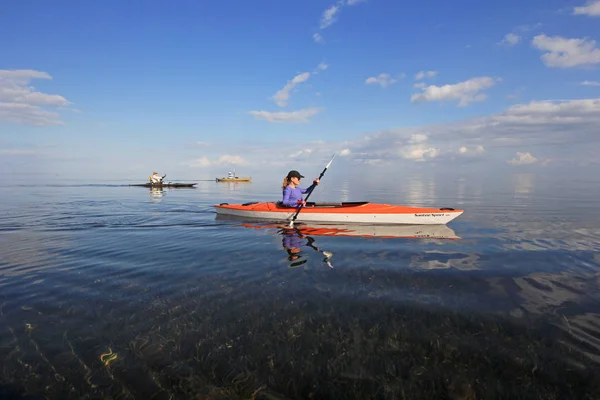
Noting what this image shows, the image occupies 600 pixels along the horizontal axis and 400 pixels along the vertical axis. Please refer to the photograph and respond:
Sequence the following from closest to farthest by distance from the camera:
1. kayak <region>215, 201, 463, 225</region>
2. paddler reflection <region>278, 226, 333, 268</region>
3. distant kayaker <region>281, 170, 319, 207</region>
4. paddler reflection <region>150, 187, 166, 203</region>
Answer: paddler reflection <region>278, 226, 333, 268</region> → kayak <region>215, 201, 463, 225</region> → distant kayaker <region>281, 170, 319, 207</region> → paddler reflection <region>150, 187, 166, 203</region>

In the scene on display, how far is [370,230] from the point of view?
1512cm

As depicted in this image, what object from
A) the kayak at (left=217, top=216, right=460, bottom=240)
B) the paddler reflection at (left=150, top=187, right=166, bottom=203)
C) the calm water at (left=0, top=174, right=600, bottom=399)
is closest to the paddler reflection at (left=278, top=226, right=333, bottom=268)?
the calm water at (left=0, top=174, right=600, bottom=399)

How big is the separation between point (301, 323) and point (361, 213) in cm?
1124

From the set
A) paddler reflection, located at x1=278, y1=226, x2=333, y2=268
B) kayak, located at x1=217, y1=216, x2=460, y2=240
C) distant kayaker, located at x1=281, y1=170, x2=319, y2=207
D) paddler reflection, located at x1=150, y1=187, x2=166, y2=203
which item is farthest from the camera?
paddler reflection, located at x1=150, y1=187, x2=166, y2=203

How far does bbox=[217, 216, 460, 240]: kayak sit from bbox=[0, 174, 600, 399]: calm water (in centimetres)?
249

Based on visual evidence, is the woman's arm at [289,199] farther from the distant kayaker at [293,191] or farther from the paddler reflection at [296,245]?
the paddler reflection at [296,245]

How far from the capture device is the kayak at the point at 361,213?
1596 centimetres

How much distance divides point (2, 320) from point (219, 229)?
10.2 meters

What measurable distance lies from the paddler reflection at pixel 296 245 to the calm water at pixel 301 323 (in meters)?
0.15

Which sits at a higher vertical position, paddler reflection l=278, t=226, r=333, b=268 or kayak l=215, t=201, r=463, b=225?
kayak l=215, t=201, r=463, b=225

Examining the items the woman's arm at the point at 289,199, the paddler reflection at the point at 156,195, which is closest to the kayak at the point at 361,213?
the woman's arm at the point at 289,199

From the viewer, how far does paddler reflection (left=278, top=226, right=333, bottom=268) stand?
990 cm

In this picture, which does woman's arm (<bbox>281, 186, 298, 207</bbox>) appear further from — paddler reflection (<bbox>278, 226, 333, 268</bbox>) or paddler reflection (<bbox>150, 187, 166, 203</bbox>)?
paddler reflection (<bbox>150, 187, 166, 203</bbox>)

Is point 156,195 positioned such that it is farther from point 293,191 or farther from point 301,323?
point 301,323
